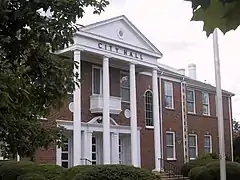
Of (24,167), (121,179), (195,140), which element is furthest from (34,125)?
(195,140)

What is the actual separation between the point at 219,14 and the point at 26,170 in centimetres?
1636

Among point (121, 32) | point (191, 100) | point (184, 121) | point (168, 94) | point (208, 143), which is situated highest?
point (121, 32)

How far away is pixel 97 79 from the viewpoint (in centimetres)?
2512

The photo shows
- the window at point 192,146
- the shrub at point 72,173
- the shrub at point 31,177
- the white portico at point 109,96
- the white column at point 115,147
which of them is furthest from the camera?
the window at point 192,146

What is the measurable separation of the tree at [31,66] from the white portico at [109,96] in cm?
1435

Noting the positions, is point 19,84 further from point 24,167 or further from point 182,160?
point 182,160

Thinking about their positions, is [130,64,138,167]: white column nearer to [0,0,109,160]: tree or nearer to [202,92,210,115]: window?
[202,92,210,115]: window

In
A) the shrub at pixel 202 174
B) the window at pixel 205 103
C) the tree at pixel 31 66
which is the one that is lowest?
the shrub at pixel 202 174

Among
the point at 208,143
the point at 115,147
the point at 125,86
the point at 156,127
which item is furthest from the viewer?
the point at 208,143

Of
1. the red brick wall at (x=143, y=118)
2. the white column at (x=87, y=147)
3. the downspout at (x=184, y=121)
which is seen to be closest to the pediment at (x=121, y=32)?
the red brick wall at (x=143, y=118)

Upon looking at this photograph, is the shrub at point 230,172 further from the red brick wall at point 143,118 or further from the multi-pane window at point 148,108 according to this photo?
the multi-pane window at point 148,108

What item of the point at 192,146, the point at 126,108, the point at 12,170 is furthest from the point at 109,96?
the point at 192,146

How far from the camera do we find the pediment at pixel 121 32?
2327 centimetres

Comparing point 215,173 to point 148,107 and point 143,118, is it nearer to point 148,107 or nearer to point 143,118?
point 143,118
